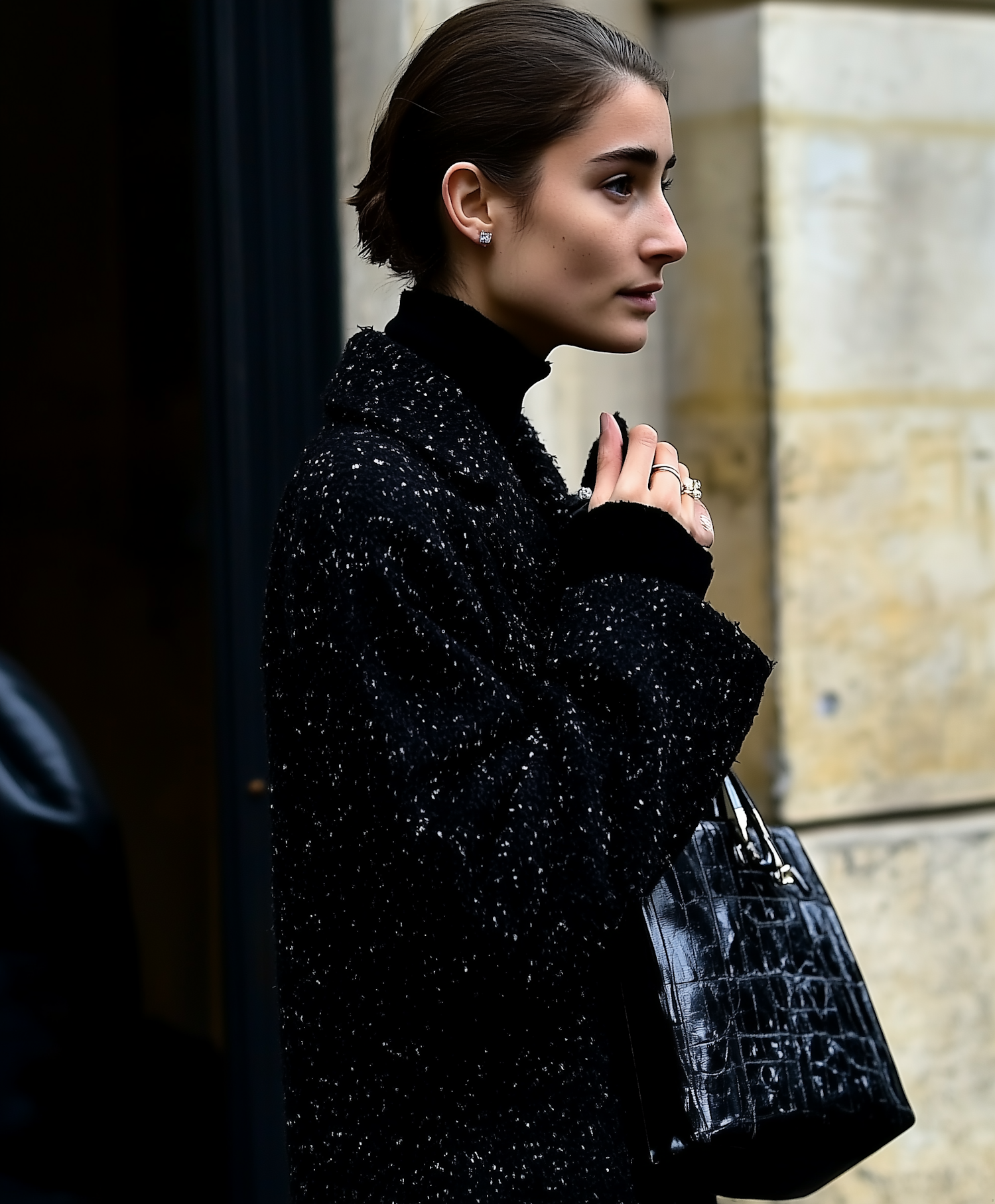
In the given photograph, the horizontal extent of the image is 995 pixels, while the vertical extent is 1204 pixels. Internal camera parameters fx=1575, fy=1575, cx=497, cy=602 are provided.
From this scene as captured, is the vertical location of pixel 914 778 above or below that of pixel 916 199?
below

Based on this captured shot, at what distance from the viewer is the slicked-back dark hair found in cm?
133

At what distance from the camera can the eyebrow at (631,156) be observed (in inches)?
52.6

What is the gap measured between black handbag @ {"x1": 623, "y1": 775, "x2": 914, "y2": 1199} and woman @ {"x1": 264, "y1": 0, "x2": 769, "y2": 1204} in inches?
1.8

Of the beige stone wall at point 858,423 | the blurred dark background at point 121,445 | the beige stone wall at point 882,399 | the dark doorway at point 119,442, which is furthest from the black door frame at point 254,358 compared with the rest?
the dark doorway at point 119,442

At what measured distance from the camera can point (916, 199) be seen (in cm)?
280

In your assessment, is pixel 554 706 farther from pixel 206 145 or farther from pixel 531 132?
pixel 206 145

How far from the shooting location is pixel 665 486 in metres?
1.34

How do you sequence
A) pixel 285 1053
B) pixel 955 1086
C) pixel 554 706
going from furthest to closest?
pixel 955 1086, pixel 285 1053, pixel 554 706

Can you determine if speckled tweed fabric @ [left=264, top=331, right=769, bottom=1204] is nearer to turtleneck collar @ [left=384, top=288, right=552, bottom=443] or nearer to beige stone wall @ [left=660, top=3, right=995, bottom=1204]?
turtleneck collar @ [left=384, top=288, right=552, bottom=443]

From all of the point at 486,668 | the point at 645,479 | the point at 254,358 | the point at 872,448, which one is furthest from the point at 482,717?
the point at 872,448

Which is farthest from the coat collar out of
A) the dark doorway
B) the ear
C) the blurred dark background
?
the dark doorway

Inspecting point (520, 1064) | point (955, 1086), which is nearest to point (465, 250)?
point (520, 1064)

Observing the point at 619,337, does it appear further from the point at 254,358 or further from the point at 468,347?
the point at 254,358

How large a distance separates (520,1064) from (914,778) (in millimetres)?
1736
